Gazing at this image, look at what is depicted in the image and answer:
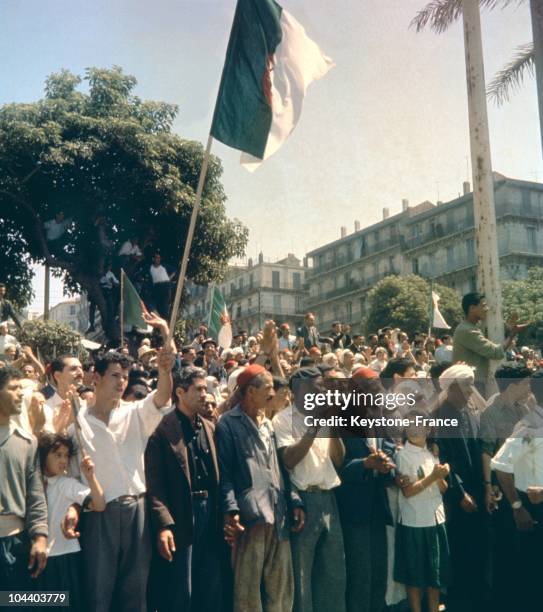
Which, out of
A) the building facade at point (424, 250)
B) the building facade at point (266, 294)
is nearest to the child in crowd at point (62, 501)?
the building facade at point (424, 250)

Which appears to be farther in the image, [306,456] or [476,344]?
[476,344]

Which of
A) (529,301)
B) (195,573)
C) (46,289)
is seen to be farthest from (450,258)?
(195,573)

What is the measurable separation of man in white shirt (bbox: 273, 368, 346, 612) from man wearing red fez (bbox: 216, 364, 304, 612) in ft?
0.34

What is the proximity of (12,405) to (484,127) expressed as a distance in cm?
943

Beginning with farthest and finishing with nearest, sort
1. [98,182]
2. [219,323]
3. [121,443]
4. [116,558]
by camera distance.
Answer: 1. [98,182]
2. [219,323]
3. [121,443]
4. [116,558]

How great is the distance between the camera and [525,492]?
201 inches

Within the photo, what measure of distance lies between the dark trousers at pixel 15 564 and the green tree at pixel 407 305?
37102mm

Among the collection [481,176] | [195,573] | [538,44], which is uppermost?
[538,44]

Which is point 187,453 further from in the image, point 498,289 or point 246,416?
point 498,289

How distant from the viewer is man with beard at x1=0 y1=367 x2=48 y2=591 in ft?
12.1

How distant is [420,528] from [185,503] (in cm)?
178

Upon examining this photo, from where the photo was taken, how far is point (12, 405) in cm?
381

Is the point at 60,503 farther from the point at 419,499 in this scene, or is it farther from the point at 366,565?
the point at 419,499

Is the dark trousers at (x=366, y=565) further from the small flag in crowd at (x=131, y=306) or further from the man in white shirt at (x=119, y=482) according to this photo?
the small flag in crowd at (x=131, y=306)
